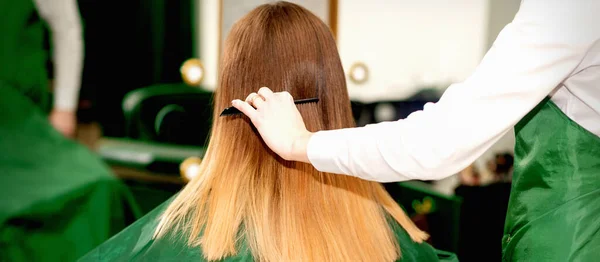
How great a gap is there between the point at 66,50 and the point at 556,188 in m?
1.36

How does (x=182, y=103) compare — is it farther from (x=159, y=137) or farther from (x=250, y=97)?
(x=250, y=97)

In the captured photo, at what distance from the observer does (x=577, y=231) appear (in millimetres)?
→ 1070

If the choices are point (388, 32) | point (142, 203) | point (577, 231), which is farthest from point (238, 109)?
point (388, 32)

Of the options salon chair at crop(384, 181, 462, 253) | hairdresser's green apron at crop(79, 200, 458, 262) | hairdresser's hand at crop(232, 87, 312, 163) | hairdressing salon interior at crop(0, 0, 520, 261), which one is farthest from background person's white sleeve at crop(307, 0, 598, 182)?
salon chair at crop(384, 181, 462, 253)

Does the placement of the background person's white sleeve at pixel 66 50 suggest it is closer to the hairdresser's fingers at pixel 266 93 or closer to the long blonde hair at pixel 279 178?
the long blonde hair at pixel 279 178

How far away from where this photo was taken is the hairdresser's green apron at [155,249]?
1156mm

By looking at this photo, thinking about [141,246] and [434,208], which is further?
[434,208]

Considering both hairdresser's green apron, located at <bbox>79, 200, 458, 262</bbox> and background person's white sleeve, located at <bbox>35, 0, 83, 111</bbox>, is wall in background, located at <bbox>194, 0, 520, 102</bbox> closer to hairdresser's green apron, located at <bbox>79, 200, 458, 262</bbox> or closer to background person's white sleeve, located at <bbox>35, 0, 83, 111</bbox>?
background person's white sleeve, located at <bbox>35, 0, 83, 111</bbox>

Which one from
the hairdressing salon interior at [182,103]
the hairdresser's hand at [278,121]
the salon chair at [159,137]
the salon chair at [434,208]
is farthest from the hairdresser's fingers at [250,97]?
the salon chair at [434,208]

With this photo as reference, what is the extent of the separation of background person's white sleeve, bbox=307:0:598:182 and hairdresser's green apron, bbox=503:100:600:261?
0.54 ft

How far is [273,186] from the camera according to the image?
121 centimetres

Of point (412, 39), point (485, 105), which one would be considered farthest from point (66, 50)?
point (485, 105)

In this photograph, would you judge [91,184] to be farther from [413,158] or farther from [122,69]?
[413,158]

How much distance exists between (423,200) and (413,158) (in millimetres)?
1475
